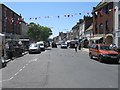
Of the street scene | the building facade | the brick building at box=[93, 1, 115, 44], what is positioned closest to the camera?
the street scene

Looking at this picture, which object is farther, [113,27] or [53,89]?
[113,27]

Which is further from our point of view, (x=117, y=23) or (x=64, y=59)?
(x=117, y=23)

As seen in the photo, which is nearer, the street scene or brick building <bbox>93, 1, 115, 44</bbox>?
the street scene

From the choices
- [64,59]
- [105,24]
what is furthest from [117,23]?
[64,59]

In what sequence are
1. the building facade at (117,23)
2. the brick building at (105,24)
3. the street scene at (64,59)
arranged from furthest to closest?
the brick building at (105,24), the building facade at (117,23), the street scene at (64,59)

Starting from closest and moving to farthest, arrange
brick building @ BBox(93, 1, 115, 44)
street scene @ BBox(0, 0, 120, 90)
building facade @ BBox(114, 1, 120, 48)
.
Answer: street scene @ BBox(0, 0, 120, 90), building facade @ BBox(114, 1, 120, 48), brick building @ BBox(93, 1, 115, 44)

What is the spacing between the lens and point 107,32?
112ft

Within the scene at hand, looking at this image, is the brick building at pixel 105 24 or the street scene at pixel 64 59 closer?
the street scene at pixel 64 59

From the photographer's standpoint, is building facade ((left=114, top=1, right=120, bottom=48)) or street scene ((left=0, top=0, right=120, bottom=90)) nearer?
street scene ((left=0, top=0, right=120, bottom=90))

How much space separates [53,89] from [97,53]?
35.9 feet

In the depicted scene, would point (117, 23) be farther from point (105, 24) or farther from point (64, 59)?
point (64, 59)

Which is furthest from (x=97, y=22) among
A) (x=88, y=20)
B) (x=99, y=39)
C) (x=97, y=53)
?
(x=97, y=53)

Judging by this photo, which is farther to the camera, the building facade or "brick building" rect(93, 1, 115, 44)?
"brick building" rect(93, 1, 115, 44)

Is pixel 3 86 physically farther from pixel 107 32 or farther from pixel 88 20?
pixel 88 20
